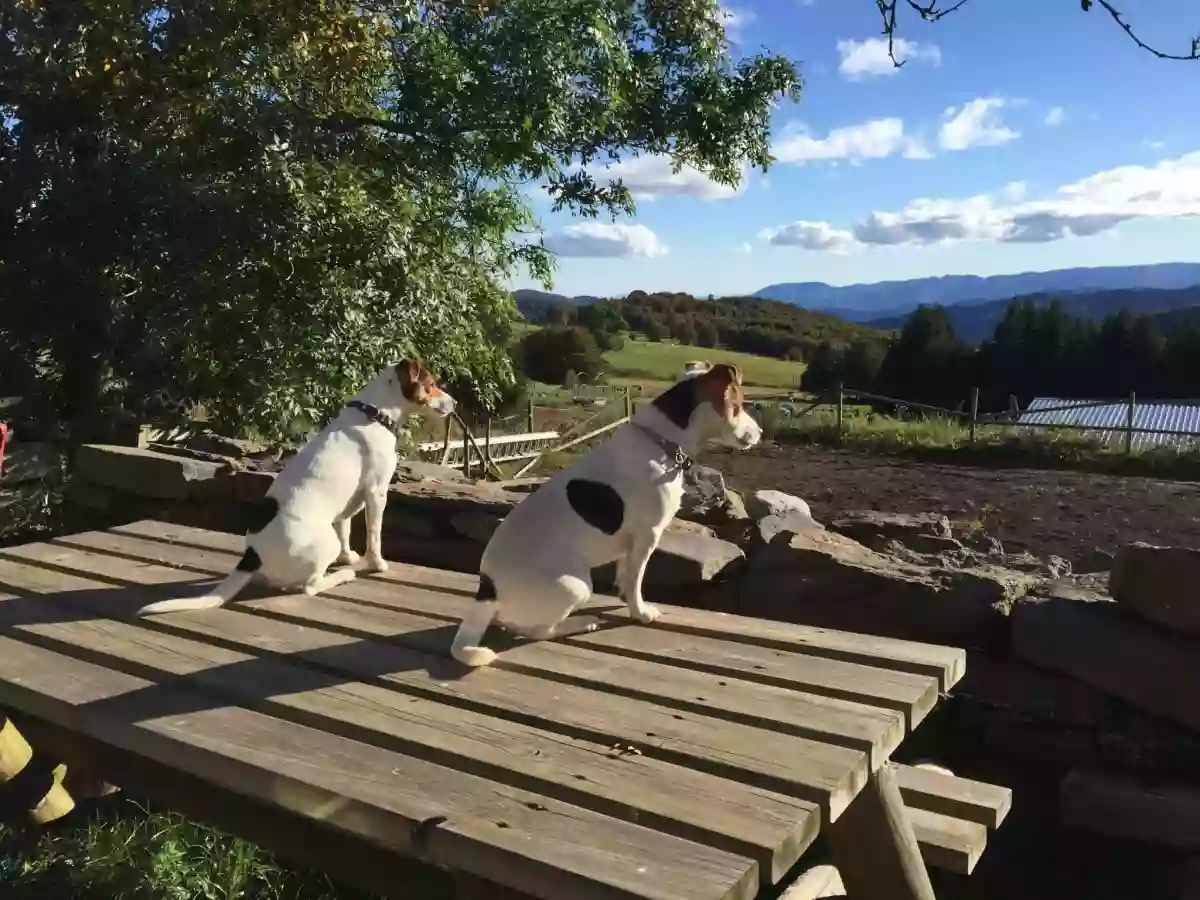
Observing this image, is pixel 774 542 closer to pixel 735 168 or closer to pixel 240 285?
pixel 240 285

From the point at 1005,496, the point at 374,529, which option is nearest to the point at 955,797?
the point at 374,529

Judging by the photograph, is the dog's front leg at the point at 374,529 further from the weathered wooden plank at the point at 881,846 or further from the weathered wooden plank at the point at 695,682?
the weathered wooden plank at the point at 881,846

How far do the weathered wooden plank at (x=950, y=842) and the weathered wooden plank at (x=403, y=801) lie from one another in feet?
4.01

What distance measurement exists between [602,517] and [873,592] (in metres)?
1.26

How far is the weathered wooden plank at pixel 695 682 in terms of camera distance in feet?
6.48

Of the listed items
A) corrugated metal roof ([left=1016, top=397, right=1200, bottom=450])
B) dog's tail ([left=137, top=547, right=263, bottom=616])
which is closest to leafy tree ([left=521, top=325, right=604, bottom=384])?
corrugated metal roof ([left=1016, top=397, right=1200, bottom=450])

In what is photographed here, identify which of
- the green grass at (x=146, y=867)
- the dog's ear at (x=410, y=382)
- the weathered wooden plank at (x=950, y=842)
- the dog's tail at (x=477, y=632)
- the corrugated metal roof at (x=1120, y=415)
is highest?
the dog's ear at (x=410, y=382)

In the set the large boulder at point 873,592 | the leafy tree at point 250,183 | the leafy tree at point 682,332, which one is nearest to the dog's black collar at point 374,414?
the large boulder at point 873,592

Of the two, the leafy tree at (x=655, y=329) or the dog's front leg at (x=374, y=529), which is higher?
the leafy tree at (x=655, y=329)

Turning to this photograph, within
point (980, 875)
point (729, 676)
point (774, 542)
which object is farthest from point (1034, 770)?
point (729, 676)

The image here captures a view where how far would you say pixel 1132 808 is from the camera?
295cm

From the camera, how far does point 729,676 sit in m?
2.29

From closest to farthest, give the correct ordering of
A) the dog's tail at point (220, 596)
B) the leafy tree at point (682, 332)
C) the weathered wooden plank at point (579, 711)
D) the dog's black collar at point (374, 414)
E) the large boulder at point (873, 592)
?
the weathered wooden plank at point (579, 711) → the dog's tail at point (220, 596) → the large boulder at point (873, 592) → the dog's black collar at point (374, 414) → the leafy tree at point (682, 332)

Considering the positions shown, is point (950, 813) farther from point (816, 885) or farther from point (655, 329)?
point (655, 329)
